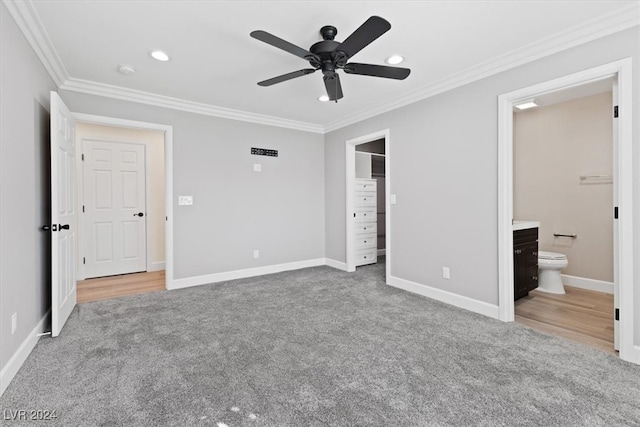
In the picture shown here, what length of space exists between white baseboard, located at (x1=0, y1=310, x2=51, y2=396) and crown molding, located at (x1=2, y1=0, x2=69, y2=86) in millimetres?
2272

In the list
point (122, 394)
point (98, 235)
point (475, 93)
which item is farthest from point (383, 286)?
point (98, 235)

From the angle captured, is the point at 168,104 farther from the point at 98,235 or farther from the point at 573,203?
the point at 573,203

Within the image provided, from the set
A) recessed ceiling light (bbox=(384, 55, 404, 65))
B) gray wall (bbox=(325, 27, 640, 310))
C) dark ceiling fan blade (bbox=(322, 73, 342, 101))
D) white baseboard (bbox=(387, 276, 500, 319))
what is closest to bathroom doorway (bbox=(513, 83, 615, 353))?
white baseboard (bbox=(387, 276, 500, 319))

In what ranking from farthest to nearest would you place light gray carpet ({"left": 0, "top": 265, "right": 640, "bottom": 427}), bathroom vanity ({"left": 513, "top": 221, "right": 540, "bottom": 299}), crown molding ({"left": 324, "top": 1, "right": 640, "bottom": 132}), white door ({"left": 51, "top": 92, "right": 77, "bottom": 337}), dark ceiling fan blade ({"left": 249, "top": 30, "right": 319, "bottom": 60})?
bathroom vanity ({"left": 513, "top": 221, "right": 540, "bottom": 299}) < white door ({"left": 51, "top": 92, "right": 77, "bottom": 337}) < crown molding ({"left": 324, "top": 1, "right": 640, "bottom": 132}) < dark ceiling fan blade ({"left": 249, "top": 30, "right": 319, "bottom": 60}) < light gray carpet ({"left": 0, "top": 265, "right": 640, "bottom": 427})

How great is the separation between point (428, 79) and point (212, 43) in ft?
7.38

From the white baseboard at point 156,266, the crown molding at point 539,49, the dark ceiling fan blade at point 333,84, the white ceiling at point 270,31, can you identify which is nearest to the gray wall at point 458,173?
the crown molding at point 539,49

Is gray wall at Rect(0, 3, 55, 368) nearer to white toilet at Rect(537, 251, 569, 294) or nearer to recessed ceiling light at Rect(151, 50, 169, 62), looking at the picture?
recessed ceiling light at Rect(151, 50, 169, 62)

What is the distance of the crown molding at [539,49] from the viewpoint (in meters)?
2.16

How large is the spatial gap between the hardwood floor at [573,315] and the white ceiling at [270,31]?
2.48 meters

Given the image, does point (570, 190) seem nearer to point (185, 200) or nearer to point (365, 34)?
point (365, 34)

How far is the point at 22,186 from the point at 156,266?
10.6 ft

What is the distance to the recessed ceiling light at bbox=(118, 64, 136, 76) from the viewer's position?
3002 millimetres

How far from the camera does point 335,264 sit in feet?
17.2

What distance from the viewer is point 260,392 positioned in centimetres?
181
